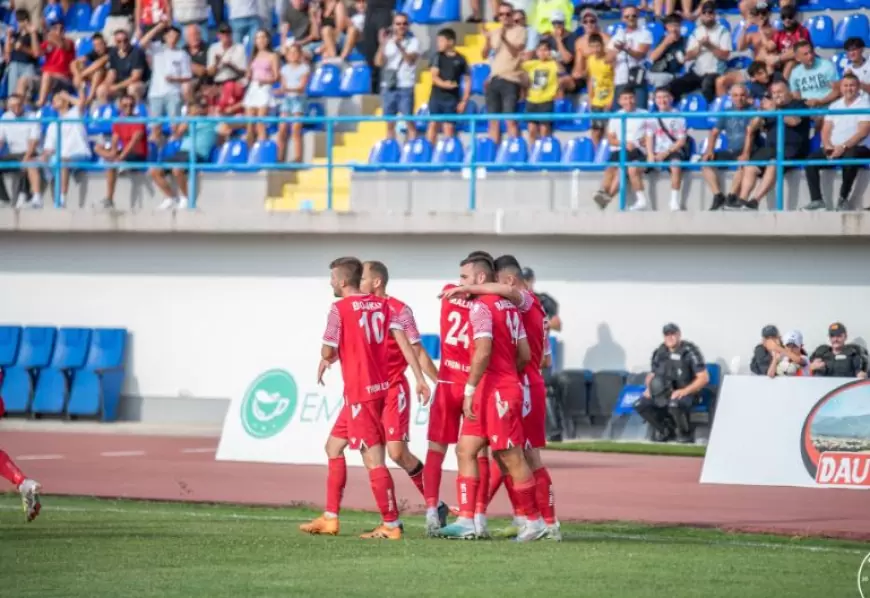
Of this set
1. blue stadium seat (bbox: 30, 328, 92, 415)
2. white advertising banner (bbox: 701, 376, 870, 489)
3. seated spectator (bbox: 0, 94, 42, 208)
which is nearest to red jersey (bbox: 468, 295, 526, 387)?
white advertising banner (bbox: 701, 376, 870, 489)

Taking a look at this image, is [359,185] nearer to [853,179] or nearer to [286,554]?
[853,179]

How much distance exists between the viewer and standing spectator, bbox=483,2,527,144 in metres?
23.9

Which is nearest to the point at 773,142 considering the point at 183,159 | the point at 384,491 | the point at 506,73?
the point at 506,73

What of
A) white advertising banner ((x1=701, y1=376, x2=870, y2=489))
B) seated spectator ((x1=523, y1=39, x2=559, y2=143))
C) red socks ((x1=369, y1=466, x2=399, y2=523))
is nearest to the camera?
red socks ((x1=369, y1=466, x2=399, y2=523))

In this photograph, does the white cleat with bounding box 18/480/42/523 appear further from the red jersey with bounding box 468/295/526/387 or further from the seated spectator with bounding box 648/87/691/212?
the seated spectator with bounding box 648/87/691/212

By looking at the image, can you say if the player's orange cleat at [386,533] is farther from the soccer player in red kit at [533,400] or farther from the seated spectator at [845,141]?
the seated spectator at [845,141]

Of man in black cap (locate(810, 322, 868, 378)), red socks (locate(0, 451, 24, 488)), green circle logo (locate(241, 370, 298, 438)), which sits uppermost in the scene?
man in black cap (locate(810, 322, 868, 378))

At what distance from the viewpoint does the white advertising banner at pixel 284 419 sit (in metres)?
18.7

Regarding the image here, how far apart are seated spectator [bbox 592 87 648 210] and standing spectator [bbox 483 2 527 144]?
5.36ft

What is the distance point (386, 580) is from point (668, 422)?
41.6ft

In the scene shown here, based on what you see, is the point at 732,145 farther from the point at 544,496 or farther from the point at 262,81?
the point at 544,496

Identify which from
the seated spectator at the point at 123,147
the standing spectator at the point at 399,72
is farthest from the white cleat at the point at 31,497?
the seated spectator at the point at 123,147

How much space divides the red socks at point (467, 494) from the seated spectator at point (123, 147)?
1485 centimetres

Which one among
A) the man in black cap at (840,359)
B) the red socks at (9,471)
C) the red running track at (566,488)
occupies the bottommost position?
the red running track at (566,488)
